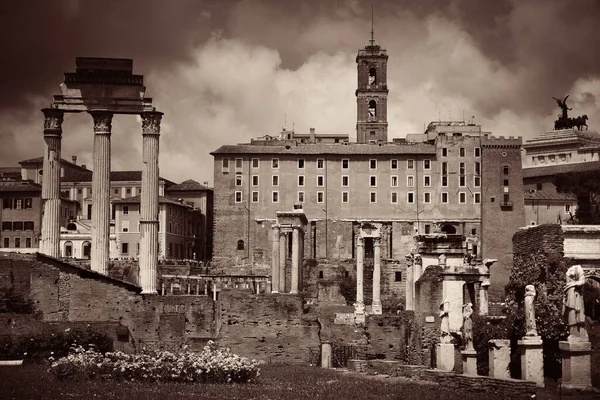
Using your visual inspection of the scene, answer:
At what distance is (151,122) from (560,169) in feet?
242

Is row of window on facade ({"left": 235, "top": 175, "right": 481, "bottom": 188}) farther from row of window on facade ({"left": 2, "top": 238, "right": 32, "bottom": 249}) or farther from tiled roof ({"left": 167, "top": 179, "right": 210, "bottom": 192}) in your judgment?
row of window on facade ({"left": 2, "top": 238, "right": 32, "bottom": 249})

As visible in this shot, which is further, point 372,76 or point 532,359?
point 372,76

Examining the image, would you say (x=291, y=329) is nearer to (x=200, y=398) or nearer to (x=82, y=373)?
(x=82, y=373)

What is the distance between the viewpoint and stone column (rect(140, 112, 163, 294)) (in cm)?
4453

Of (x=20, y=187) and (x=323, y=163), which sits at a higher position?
(x=323, y=163)

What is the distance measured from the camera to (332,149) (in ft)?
340

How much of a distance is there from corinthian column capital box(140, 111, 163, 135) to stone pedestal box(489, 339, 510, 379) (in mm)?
22983

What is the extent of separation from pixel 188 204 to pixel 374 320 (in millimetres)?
68263

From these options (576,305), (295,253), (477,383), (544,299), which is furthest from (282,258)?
(477,383)

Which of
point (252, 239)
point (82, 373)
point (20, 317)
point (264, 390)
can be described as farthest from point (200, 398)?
point (252, 239)

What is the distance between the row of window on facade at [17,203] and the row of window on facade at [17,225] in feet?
4.50

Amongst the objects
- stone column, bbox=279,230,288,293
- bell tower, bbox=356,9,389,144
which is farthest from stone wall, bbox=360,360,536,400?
bell tower, bbox=356,9,389,144

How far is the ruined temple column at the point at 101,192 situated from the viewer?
148 ft

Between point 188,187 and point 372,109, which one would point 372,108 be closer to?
point 372,109
